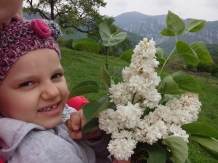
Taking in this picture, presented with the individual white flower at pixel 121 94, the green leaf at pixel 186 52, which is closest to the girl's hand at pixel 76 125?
the individual white flower at pixel 121 94

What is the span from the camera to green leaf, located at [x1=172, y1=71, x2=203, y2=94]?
1.08 m

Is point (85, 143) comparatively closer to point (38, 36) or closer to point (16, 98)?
point (16, 98)

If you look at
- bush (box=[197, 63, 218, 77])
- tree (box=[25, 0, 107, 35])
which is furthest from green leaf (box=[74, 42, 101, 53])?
bush (box=[197, 63, 218, 77])

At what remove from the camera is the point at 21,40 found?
118 centimetres

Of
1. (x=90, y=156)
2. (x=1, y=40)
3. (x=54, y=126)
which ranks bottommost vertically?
(x=90, y=156)

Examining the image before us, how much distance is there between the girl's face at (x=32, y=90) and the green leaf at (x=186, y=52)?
0.54 meters

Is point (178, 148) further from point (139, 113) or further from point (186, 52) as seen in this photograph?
point (186, 52)

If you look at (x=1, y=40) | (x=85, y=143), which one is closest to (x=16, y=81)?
(x=1, y=40)

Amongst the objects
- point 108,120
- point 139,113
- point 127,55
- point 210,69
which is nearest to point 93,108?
point 108,120

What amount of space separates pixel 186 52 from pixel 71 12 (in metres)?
15.3

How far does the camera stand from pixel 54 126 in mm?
1272

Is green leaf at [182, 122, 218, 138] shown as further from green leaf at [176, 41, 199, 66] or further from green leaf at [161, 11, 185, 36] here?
green leaf at [161, 11, 185, 36]

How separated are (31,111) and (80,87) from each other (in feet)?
0.78

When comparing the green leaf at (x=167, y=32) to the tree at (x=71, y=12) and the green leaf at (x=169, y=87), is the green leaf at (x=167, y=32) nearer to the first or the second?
the green leaf at (x=169, y=87)
